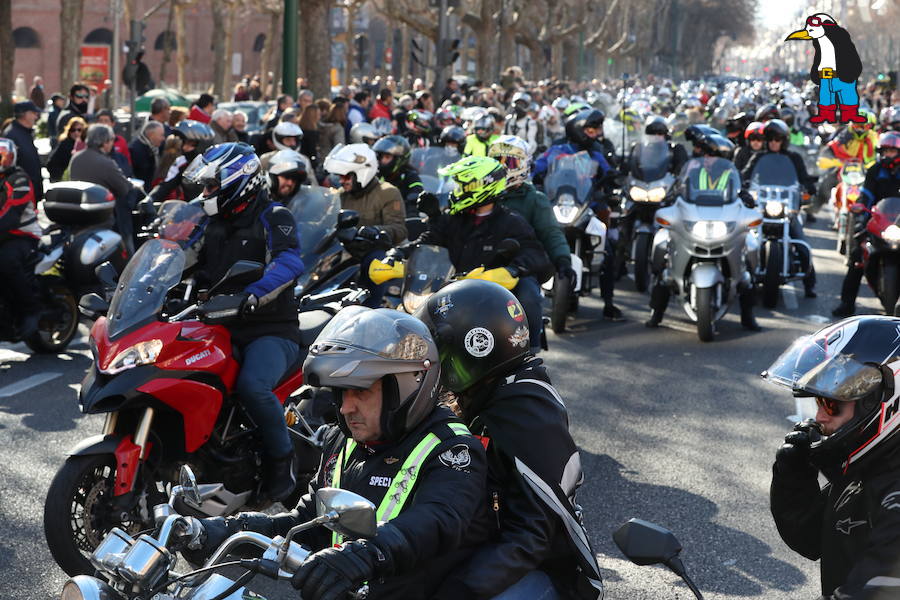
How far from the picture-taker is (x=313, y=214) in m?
9.10

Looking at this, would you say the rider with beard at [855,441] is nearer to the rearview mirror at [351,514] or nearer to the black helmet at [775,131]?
the rearview mirror at [351,514]

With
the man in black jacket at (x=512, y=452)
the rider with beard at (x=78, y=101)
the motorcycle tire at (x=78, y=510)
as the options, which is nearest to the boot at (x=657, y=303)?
the motorcycle tire at (x=78, y=510)

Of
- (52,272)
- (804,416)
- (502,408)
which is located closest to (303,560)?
(502,408)

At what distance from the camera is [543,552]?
11.8 feet

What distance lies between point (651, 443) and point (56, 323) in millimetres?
5043

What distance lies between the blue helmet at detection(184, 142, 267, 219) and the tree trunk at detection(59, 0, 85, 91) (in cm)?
2565

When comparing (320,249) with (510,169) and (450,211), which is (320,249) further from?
(510,169)

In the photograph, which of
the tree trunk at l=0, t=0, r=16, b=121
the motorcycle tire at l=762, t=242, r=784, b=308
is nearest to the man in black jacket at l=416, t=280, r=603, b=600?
the motorcycle tire at l=762, t=242, r=784, b=308

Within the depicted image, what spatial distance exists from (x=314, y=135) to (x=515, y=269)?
933cm

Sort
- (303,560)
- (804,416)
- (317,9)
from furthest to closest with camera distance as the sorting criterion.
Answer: (317,9)
(804,416)
(303,560)

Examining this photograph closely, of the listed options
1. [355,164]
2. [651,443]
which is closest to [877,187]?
[355,164]

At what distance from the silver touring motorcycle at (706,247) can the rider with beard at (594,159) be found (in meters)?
0.71

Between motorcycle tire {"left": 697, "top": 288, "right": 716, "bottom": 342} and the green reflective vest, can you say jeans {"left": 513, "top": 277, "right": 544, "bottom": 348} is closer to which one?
motorcycle tire {"left": 697, "top": 288, "right": 716, "bottom": 342}

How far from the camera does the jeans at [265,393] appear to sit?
6.34 m
